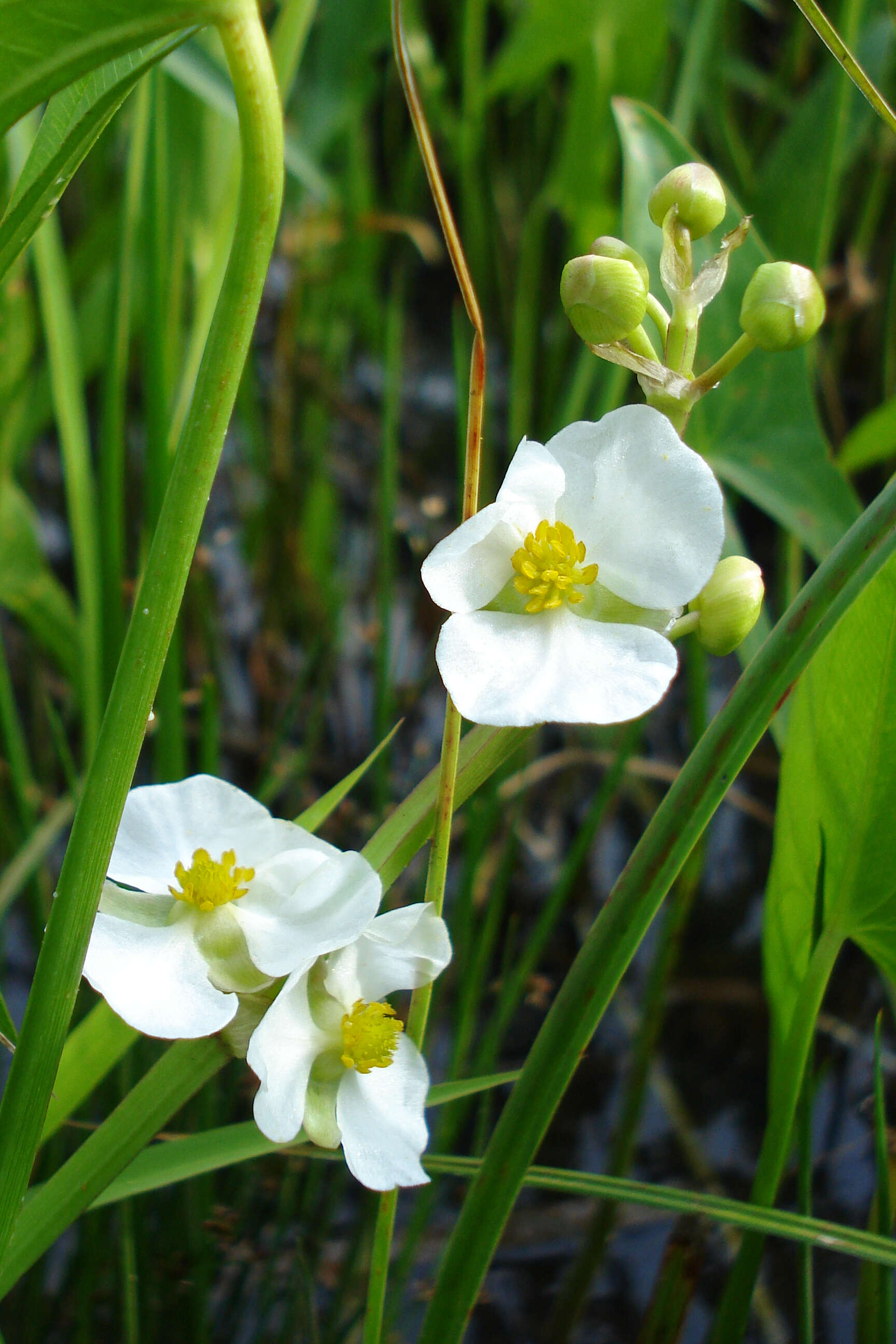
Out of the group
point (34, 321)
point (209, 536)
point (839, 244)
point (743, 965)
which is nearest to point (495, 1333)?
point (743, 965)

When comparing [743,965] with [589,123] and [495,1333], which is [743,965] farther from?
[589,123]

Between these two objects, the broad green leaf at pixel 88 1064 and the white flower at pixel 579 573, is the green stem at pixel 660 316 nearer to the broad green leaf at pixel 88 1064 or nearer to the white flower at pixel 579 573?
the white flower at pixel 579 573

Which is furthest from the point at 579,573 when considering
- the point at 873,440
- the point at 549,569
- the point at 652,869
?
the point at 873,440

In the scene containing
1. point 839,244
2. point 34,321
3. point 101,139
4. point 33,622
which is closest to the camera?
point 33,622

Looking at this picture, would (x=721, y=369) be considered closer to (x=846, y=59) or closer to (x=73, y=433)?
(x=846, y=59)

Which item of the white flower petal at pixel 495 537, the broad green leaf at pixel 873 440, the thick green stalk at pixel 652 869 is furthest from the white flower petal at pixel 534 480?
the broad green leaf at pixel 873 440

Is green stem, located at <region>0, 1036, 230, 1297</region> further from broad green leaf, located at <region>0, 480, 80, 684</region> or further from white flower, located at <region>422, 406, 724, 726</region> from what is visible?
broad green leaf, located at <region>0, 480, 80, 684</region>
